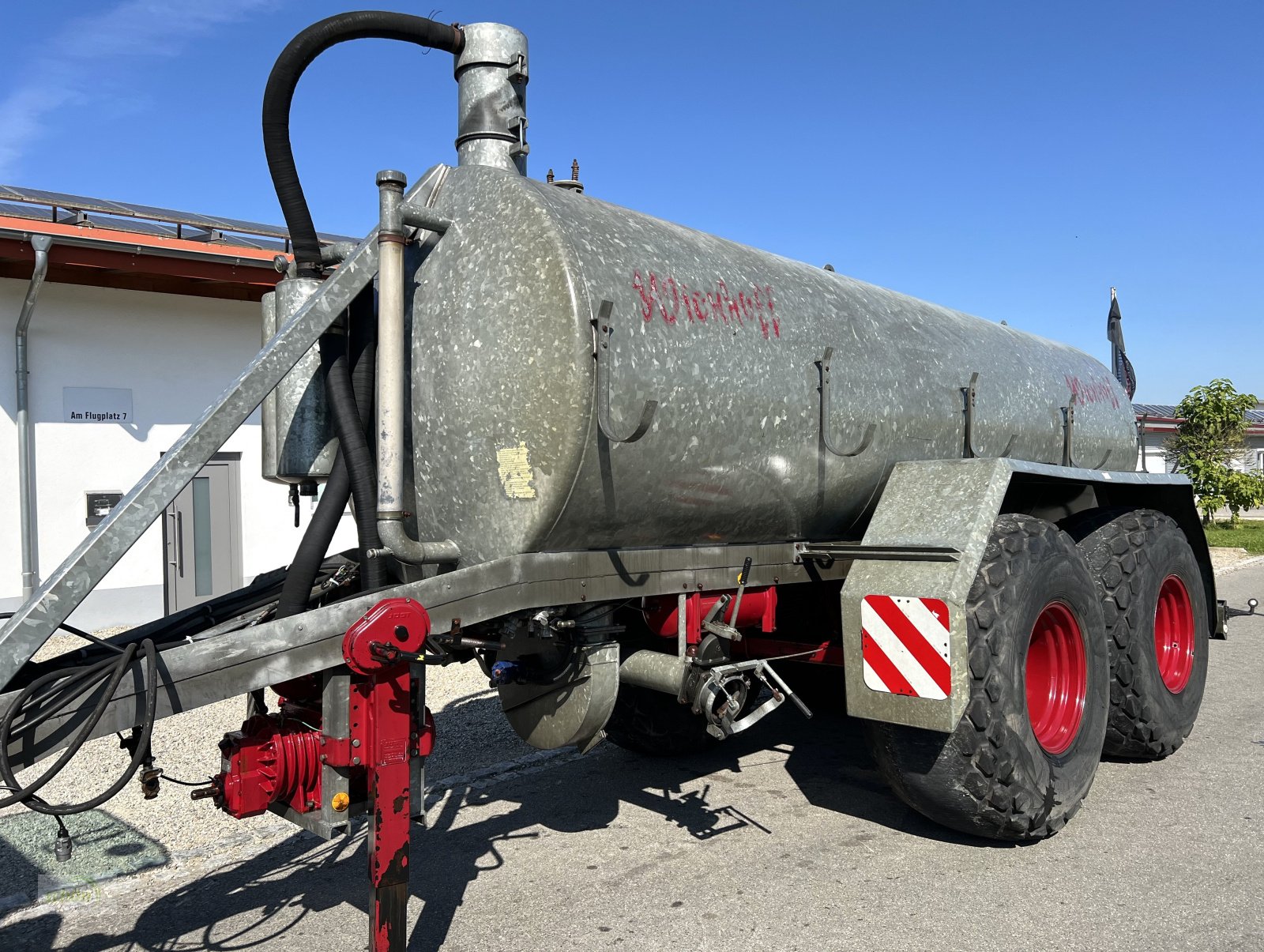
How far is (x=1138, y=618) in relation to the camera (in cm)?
523

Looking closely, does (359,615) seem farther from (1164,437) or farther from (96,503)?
(1164,437)

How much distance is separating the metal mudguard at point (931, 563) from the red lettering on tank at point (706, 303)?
94 cm

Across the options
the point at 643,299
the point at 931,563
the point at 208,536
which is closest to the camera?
the point at 643,299

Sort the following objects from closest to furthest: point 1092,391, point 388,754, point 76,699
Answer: point 76,699, point 388,754, point 1092,391

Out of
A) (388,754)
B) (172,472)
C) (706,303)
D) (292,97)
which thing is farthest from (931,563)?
(292,97)

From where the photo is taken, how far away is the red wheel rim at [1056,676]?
4.60 m

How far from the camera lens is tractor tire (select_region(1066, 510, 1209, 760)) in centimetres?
515

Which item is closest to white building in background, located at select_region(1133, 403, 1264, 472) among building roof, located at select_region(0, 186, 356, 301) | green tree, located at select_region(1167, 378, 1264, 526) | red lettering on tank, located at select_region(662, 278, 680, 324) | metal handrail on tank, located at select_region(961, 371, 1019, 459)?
green tree, located at select_region(1167, 378, 1264, 526)

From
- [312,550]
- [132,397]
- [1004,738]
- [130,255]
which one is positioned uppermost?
[130,255]

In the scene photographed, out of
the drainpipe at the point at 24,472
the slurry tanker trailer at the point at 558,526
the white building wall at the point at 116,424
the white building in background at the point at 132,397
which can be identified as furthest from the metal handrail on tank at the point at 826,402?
the drainpipe at the point at 24,472

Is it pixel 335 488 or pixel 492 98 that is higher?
pixel 492 98

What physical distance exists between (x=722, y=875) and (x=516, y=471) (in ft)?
6.00

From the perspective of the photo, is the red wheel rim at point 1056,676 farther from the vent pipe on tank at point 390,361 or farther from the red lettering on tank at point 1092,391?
the vent pipe on tank at point 390,361

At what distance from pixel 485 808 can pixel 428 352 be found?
2.39 metres
